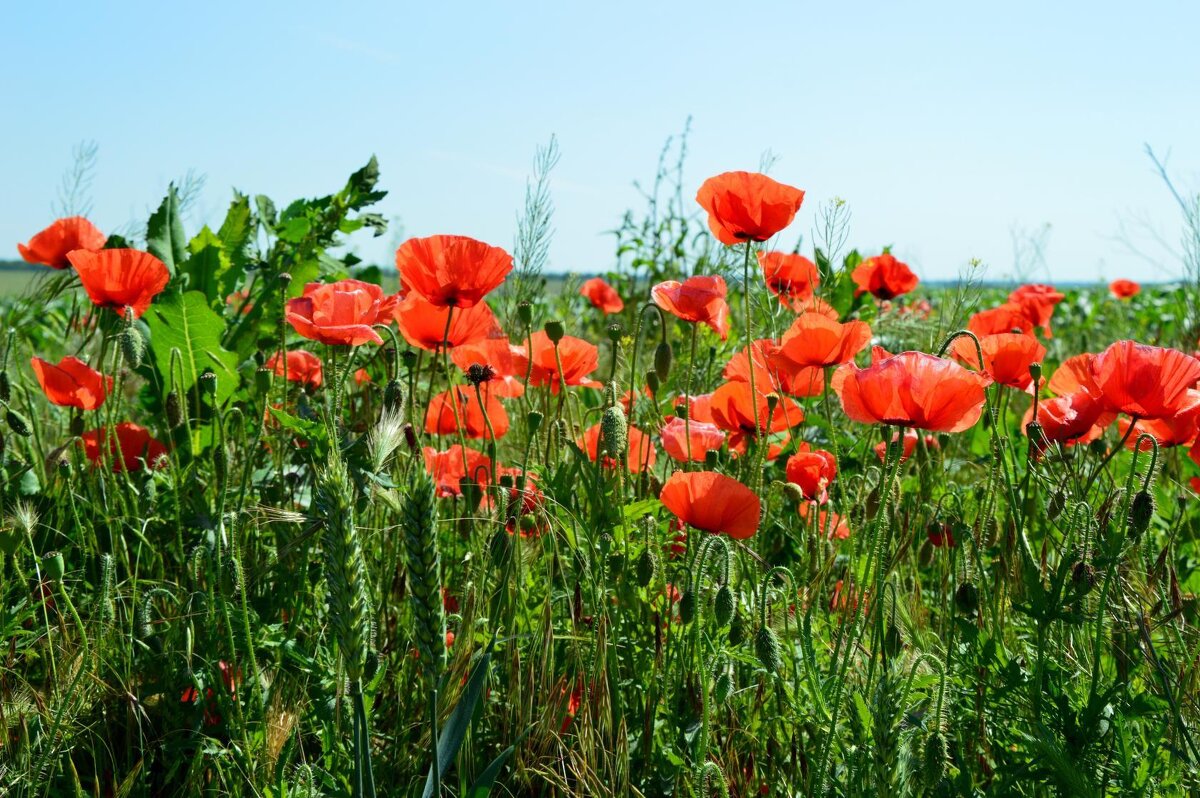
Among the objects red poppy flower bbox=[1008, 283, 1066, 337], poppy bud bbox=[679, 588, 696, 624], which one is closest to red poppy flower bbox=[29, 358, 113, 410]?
poppy bud bbox=[679, 588, 696, 624]

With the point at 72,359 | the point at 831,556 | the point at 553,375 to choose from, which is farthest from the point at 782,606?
the point at 72,359

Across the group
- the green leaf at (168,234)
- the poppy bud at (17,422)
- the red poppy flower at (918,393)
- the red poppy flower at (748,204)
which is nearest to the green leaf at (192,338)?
the green leaf at (168,234)

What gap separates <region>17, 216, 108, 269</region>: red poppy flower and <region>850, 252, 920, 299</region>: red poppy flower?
2.47 metres

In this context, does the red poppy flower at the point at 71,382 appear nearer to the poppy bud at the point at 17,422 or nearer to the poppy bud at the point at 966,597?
the poppy bud at the point at 17,422

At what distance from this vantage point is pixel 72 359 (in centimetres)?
240

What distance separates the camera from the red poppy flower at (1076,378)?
71.8 inches

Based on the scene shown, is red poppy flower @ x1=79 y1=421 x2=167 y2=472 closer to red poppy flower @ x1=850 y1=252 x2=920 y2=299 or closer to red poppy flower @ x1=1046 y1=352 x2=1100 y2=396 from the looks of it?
red poppy flower @ x1=1046 y1=352 x2=1100 y2=396

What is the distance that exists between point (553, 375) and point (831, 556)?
85 cm

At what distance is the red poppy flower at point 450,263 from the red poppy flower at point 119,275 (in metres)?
0.69

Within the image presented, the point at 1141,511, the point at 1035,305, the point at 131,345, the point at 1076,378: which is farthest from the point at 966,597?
the point at 1035,305

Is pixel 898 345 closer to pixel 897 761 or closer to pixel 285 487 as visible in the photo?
pixel 285 487

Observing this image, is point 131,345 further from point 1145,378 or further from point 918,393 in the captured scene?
point 1145,378

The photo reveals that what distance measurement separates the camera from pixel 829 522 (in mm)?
2037

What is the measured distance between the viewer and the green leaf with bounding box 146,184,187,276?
10.3ft
